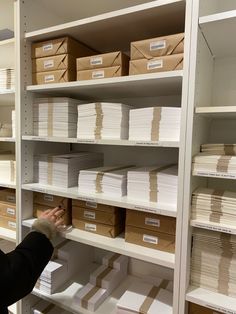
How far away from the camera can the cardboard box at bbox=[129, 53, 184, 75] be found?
1068mm

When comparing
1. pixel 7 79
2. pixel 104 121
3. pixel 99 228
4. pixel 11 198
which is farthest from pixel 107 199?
pixel 7 79

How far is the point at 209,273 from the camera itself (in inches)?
42.2

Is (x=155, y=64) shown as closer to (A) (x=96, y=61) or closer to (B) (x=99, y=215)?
(A) (x=96, y=61)

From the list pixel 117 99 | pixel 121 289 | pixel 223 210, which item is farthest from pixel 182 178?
pixel 121 289

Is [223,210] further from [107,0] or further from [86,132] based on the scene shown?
[107,0]

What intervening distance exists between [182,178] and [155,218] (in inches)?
10.8

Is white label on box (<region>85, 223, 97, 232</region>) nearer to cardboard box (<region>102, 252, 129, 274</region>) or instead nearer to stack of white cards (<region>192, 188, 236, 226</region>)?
cardboard box (<region>102, 252, 129, 274</region>)

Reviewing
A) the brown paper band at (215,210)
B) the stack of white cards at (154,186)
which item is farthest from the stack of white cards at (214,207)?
the stack of white cards at (154,186)

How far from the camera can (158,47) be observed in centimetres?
111

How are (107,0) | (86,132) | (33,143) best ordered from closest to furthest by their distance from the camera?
1. (86,132)
2. (107,0)
3. (33,143)

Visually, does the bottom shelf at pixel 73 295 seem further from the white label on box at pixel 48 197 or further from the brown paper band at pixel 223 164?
the brown paper band at pixel 223 164

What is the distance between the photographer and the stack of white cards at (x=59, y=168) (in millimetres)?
1459

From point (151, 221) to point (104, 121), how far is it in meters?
0.54

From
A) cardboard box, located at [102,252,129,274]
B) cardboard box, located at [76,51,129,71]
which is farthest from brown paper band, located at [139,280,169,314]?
cardboard box, located at [76,51,129,71]
